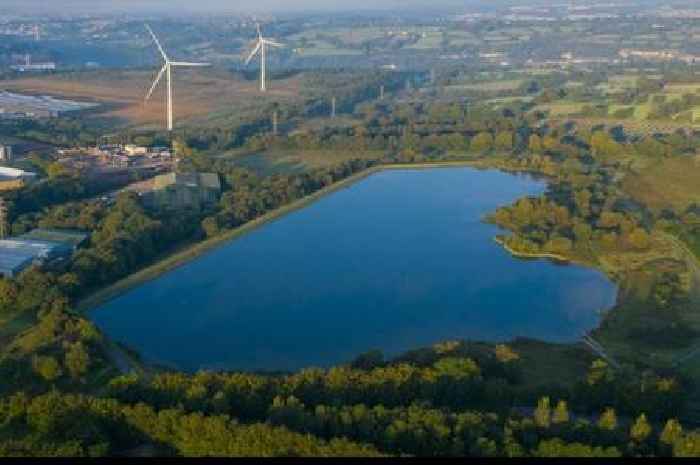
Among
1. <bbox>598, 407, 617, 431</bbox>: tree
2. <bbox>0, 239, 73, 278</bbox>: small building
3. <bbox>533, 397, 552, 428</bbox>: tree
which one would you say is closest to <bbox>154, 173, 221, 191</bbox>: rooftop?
<bbox>0, 239, 73, 278</bbox>: small building

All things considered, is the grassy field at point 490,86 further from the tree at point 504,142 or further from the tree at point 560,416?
the tree at point 560,416

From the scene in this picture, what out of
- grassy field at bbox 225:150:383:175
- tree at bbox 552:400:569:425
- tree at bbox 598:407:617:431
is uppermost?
tree at bbox 552:400:569:425

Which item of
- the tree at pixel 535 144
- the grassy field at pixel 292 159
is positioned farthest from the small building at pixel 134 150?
the tree at pixel 535 144

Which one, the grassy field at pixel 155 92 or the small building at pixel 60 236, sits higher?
the grassy field at pixel 155 92

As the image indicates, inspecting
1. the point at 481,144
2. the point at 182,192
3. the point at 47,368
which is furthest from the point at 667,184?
the point at 47,368

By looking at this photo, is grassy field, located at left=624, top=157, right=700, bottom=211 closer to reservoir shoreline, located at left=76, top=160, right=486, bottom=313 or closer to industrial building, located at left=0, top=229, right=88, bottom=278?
reservoir shoreline, located at left=76, top=160, right=486, bottom=313
